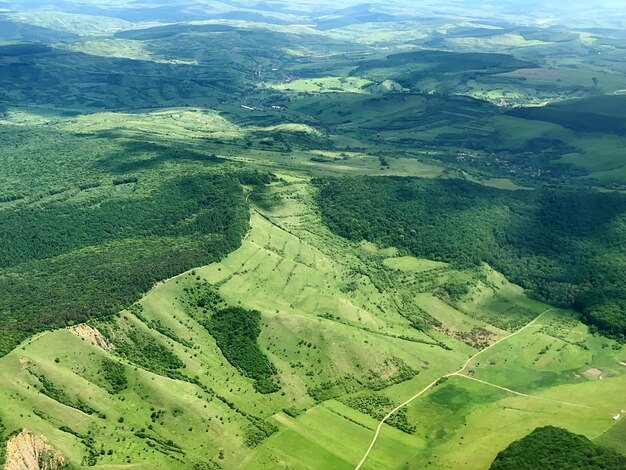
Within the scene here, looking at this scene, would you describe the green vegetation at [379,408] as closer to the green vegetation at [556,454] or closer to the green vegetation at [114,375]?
the green vegetation at [556,454]

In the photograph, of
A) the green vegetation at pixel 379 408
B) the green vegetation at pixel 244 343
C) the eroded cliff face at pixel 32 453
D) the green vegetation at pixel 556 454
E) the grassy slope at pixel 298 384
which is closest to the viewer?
the eroded cliff face at pixel 32 453

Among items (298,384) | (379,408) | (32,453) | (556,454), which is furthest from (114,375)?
(556,454)

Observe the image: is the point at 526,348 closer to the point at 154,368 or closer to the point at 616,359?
the point at 616,359

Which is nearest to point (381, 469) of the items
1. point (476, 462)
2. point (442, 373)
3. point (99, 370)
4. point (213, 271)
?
point (476, 462)

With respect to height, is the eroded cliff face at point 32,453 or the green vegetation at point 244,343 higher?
the eroded cliff face at point 32,453

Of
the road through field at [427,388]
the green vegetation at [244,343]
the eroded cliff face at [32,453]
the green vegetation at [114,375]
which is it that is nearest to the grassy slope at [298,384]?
the road through field at [427,388]

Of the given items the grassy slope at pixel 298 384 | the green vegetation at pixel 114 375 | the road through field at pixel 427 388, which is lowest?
the road through field at pixel 427 388

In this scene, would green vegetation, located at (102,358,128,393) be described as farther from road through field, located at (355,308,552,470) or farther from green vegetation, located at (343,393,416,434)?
road through field, located at (355,308,552,470)

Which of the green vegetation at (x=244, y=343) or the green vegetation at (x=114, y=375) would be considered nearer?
the green vegetation at (x=114, y=375)
